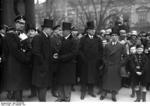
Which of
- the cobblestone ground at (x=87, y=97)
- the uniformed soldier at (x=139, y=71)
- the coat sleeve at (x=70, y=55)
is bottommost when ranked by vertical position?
the cobblestone ground at (x=87, y=97)

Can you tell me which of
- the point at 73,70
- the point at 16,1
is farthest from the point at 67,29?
the point at 16,1

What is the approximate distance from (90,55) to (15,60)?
219 centimetres

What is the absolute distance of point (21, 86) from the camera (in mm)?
8453

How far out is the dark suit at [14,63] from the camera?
819 cm

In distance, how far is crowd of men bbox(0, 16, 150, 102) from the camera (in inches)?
329

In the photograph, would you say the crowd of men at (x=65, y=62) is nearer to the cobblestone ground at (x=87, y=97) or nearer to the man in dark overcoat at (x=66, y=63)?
the man in dark overcoat at (x=66, y=63)

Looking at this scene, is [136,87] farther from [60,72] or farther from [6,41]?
[6,41]

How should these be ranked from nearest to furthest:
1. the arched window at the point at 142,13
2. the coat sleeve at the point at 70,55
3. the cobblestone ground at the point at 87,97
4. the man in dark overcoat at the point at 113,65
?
1. the coat sleeve at the point at 70,55
2. the cobblestone ground at the point at 87,97
3. the man in dark overcoat at the point at 113,65
4. the arched window at the point at 142,13

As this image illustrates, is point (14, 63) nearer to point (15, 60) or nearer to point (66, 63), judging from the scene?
point (15, 60)

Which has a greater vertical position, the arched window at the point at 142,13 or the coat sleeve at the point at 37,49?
the arched window at the point at 142,13

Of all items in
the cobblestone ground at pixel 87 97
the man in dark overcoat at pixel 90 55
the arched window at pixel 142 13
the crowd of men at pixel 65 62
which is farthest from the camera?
the arched window at pixel 142 13

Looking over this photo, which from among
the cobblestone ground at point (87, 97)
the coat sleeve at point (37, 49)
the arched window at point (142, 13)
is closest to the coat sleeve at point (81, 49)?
the cobblestone ground at point (87, 97)

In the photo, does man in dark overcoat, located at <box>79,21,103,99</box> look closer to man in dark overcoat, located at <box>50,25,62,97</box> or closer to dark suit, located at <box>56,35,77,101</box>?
dark suit, located at <box>56,35,77,101</box>

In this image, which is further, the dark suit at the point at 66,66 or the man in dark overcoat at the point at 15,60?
the dark suit at the point at 66,66
